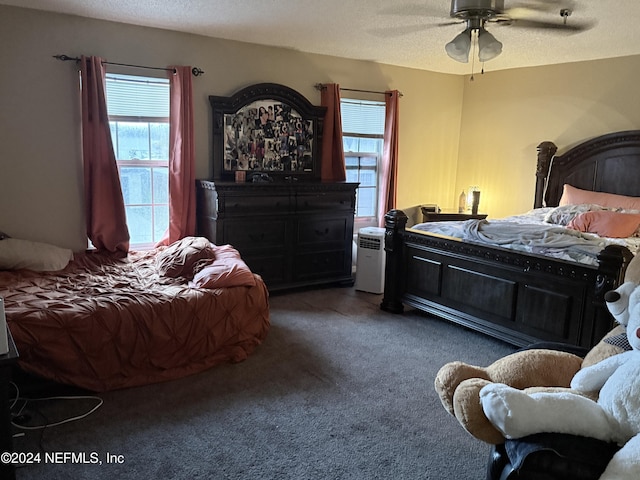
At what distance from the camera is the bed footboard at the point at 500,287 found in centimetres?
296

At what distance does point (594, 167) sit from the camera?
491cm

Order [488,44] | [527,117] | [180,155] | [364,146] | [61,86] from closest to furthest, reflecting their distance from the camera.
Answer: [488,44], [61,86], [180,155], [527,117], [364,146]

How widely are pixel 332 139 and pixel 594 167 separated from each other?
2553 millimetres

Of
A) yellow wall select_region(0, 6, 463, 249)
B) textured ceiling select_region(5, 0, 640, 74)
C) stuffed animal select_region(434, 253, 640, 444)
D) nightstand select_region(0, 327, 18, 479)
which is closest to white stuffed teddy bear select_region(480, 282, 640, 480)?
stuffed animal select_region(434, 253, 640, 444)

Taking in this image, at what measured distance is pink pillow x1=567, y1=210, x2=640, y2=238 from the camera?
3.98m

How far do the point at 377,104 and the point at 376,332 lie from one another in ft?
9.21

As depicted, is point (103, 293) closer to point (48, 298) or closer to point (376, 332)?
point (48, 298)

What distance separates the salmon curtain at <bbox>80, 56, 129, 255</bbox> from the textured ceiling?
49 cm

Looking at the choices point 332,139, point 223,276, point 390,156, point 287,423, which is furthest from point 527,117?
point 287,423

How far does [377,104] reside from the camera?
5551 mm

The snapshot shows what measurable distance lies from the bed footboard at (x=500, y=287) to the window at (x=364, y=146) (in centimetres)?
158

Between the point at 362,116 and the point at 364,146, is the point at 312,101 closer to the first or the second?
the point at 362,116

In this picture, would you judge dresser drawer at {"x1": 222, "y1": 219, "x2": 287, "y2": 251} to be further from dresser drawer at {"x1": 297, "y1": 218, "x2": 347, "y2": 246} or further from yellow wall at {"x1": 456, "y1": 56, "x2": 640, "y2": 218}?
yellow wall at {"x1": 456, "y1": 56, "x2": 640, "y2": 218}

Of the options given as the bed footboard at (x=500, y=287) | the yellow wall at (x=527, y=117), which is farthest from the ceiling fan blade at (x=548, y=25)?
the bed footboard at (x=500, y=287)
